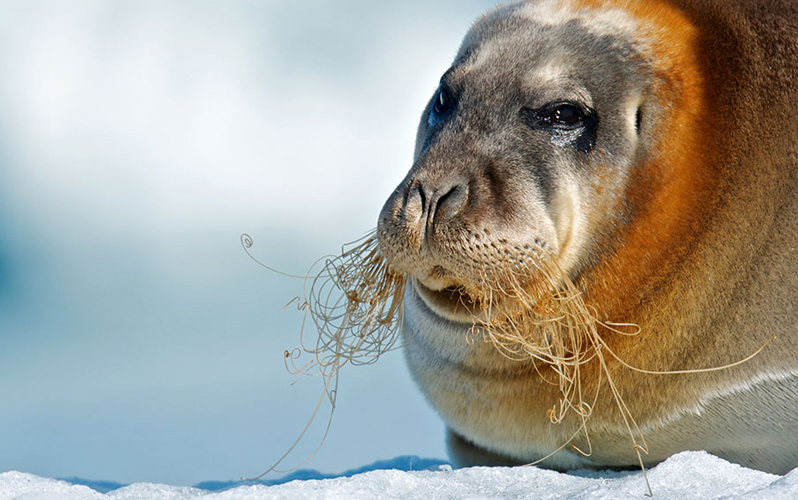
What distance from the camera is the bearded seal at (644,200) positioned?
2.22 m

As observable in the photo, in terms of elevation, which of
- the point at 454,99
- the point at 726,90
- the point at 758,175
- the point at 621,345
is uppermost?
the point at 454,99

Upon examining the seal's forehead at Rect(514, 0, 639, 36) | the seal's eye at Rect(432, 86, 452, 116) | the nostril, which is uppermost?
the seal's forehead at Rect(514, 0, 639, 36)

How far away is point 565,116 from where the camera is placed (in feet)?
7.63

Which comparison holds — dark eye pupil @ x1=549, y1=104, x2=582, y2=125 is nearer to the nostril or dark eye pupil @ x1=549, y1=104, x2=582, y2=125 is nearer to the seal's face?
the seal's face

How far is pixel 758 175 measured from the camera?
236 centimetres

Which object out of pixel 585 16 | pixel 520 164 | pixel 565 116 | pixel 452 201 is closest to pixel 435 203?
pixel 452 201

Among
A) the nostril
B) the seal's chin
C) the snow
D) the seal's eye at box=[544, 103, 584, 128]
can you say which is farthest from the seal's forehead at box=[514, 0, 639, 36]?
the snow

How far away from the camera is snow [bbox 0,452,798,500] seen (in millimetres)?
2023

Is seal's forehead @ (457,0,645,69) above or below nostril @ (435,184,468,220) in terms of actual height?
above

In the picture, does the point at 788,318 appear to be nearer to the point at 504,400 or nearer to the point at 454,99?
the point at 504,400

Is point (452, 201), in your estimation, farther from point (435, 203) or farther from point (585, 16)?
point (585, 16)

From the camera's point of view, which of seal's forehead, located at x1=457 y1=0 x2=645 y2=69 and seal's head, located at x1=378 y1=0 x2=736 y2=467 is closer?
seal's head, located at x1=378 y1=0 x2=736 y2=467

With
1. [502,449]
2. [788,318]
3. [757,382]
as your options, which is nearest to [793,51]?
[788,318]

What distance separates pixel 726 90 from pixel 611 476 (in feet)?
4.04
